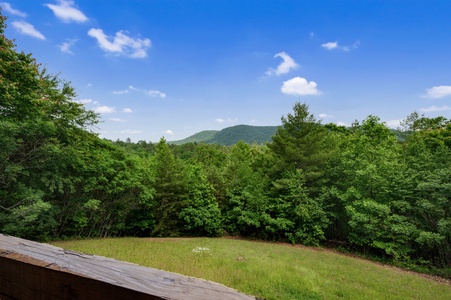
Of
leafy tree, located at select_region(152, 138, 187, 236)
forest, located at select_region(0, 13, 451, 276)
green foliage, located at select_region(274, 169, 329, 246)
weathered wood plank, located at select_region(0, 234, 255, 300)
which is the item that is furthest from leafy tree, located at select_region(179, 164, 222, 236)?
weathered wood plank, located at select_region(0, 234, 255, 300)

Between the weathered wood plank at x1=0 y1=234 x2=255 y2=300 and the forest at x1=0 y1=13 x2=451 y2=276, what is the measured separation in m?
12.0

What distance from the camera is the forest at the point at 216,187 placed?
39.9 feet

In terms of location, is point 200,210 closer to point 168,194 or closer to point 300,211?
point 168,194

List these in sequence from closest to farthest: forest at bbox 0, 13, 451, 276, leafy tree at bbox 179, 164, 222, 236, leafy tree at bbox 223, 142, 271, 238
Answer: forest at bbox 0, 13, 451, 276 → leafy tree at bbox 179, 164, 222, 236 → leafy tree at bbox 223, 142, 271, 238

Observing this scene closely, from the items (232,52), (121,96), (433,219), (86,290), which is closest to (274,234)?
(433,219)

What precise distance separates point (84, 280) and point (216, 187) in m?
23.5

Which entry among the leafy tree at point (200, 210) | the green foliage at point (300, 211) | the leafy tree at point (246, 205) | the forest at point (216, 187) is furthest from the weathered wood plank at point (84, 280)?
the leafy tree at point (246, 205)

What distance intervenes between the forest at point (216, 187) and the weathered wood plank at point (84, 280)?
39.3ft

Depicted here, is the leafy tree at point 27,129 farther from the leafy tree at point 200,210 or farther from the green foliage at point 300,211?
the green foliage at point 300,211

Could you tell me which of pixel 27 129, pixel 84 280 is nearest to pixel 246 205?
pixel 27 129

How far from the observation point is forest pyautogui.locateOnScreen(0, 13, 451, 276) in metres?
12.2

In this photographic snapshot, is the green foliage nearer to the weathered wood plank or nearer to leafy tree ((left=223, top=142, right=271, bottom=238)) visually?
leafy tree ((left=223, top=142, right=271, bottom=238))

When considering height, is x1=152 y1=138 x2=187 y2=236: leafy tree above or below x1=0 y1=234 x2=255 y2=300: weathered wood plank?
below

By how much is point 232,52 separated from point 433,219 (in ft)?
72.9
